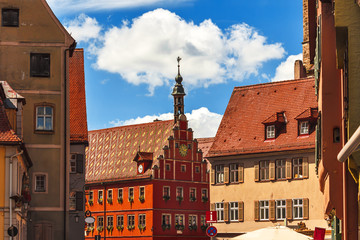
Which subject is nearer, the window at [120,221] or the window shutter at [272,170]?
the window shutter at [272,170]

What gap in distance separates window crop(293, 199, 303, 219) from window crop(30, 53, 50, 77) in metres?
20.2

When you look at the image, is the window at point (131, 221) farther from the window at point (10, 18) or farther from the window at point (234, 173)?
the window at point (10, 18)

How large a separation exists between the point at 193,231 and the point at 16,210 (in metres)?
52.0

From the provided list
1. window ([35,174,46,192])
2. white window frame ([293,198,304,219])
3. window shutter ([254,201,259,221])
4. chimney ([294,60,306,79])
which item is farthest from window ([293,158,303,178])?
window ([35,174,46,192])

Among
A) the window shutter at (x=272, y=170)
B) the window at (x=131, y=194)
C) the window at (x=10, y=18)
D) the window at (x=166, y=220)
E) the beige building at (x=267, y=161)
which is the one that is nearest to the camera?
the window at (x=10, y=18)

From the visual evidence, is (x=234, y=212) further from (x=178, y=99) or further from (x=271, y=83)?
(x=178, y=99)

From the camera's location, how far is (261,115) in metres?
58.7

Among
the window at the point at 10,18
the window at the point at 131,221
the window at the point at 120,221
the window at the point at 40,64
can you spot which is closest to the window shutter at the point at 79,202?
the window at the point at 40,64

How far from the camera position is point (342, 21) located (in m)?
13.6

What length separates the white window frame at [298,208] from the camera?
177 feet

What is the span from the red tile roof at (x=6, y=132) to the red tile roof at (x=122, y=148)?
49421 mm

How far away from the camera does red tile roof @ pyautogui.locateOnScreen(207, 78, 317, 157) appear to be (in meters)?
56.1

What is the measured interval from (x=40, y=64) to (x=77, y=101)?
717 centimetres

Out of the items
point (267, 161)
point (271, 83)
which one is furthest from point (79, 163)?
point (271, 83)
